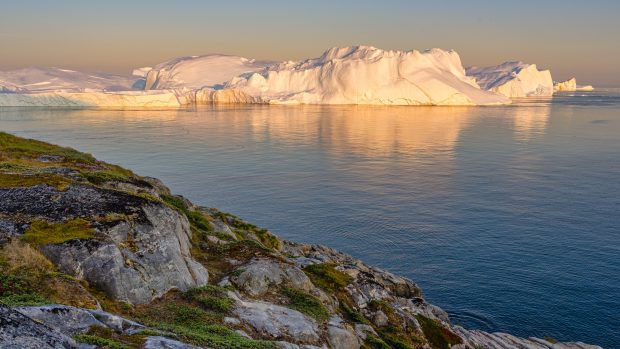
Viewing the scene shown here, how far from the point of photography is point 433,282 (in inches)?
1387

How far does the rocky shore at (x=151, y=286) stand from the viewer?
10.3m

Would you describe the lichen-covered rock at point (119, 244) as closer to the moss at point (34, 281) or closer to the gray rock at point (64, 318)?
the moss at point (34, 281)

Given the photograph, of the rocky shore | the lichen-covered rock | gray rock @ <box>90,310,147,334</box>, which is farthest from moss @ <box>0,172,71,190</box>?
gray rock @ <box>90,310,147,334</box>

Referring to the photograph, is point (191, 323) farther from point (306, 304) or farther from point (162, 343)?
point (306, 304)

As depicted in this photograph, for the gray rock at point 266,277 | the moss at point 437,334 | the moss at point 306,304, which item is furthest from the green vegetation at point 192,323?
the moss at point 437,334

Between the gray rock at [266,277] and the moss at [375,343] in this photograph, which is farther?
the moss at [375,343]

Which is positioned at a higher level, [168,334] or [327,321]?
[168,334]

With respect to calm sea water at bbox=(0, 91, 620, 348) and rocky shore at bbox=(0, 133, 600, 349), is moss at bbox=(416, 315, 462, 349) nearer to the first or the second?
rocky shore at bbox=(0, 133, 600, 349)

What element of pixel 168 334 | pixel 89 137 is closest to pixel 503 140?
pixel 89 137

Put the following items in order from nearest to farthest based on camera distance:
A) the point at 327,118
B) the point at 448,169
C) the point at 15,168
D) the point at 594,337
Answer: the point at 15,168, the point at 594,337, the point at 448,169, the point at 327,118

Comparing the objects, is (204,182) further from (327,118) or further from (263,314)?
(327,118)

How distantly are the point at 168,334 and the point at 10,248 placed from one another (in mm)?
5338

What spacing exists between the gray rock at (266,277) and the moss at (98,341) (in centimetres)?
795

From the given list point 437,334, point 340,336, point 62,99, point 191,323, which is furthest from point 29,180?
point 62,99
